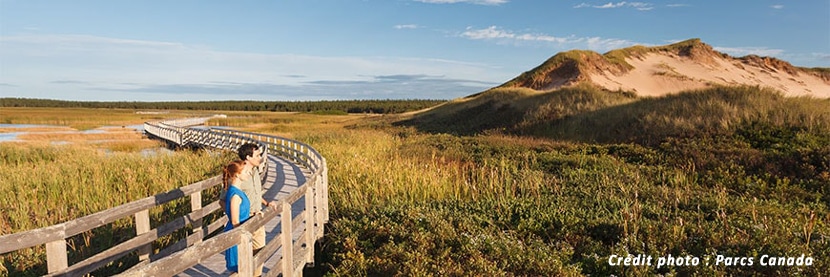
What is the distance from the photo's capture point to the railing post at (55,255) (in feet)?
15.4

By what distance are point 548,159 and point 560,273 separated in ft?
33.9

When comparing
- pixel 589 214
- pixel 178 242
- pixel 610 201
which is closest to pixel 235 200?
pixel 178 242

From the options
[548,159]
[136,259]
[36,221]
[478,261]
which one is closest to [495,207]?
[478,261]

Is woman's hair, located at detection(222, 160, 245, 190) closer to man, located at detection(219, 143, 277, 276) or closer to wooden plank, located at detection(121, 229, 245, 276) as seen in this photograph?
man, located at detection(219, 143, 277, 276)

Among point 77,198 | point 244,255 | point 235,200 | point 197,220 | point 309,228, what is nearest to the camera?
point 244,255

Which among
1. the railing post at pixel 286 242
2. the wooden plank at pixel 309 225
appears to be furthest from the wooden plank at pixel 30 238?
the wooden plank at pixel 309 225

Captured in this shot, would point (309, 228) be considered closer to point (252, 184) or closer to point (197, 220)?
point (252, 184)

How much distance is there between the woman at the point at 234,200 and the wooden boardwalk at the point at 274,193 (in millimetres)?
688

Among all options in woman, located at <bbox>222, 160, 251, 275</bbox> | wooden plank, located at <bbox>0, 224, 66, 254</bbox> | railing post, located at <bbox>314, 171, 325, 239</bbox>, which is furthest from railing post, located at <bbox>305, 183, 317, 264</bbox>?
wooden plank, located at <bbox>0, 224, 66, 254</bbox>

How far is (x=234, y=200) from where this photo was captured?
5480mm

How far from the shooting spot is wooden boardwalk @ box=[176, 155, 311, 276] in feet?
20.5

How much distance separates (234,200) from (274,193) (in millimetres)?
7375

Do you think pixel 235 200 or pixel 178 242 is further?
pixel 178 242

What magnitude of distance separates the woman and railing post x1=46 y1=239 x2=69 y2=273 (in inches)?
60.8
